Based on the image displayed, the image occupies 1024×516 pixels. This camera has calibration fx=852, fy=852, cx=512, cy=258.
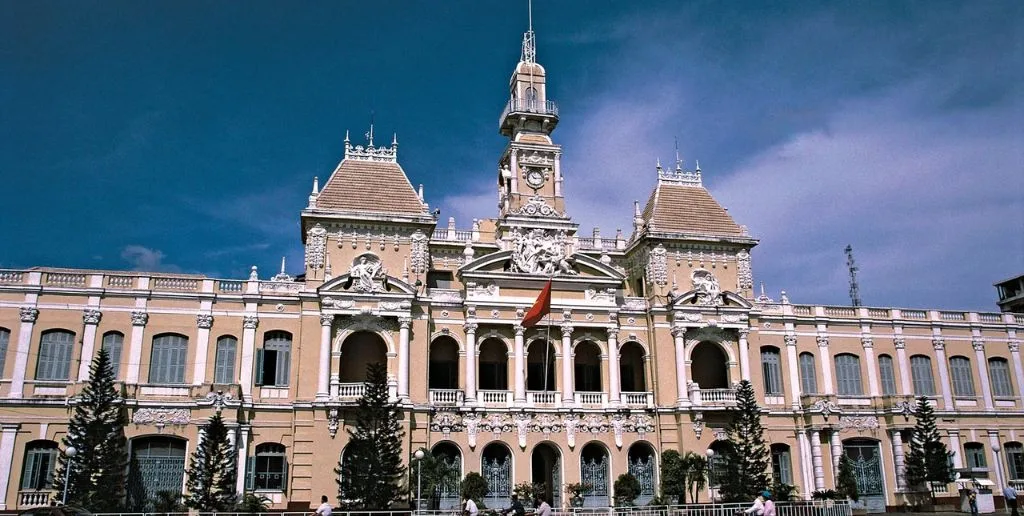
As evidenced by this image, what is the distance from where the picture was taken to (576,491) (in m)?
40.0

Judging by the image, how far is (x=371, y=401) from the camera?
121 ft

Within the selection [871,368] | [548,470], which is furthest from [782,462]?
[548,470]

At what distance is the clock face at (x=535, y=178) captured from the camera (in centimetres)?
4791

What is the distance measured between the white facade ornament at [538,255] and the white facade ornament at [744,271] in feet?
30.7

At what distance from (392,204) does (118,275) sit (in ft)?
43.8

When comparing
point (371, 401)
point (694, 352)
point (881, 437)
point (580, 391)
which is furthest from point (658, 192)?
point (371, 401)

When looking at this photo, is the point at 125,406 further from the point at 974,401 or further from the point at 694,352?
the point at 974,401

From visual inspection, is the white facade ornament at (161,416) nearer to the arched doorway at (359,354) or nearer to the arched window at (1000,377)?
the arched doorway at (359,354)

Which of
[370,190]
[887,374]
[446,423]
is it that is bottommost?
[446,423]

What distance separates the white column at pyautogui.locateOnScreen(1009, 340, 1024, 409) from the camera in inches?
2010

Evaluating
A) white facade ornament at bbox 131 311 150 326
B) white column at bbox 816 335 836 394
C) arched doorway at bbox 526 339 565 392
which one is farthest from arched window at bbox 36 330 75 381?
white column at bbox 816 335 836 394

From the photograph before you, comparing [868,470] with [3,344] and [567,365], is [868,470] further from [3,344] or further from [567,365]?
[3,344]

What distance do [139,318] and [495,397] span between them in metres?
17.2

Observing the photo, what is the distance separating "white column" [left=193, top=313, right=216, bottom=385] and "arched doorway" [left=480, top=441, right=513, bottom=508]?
13706 millimetres
